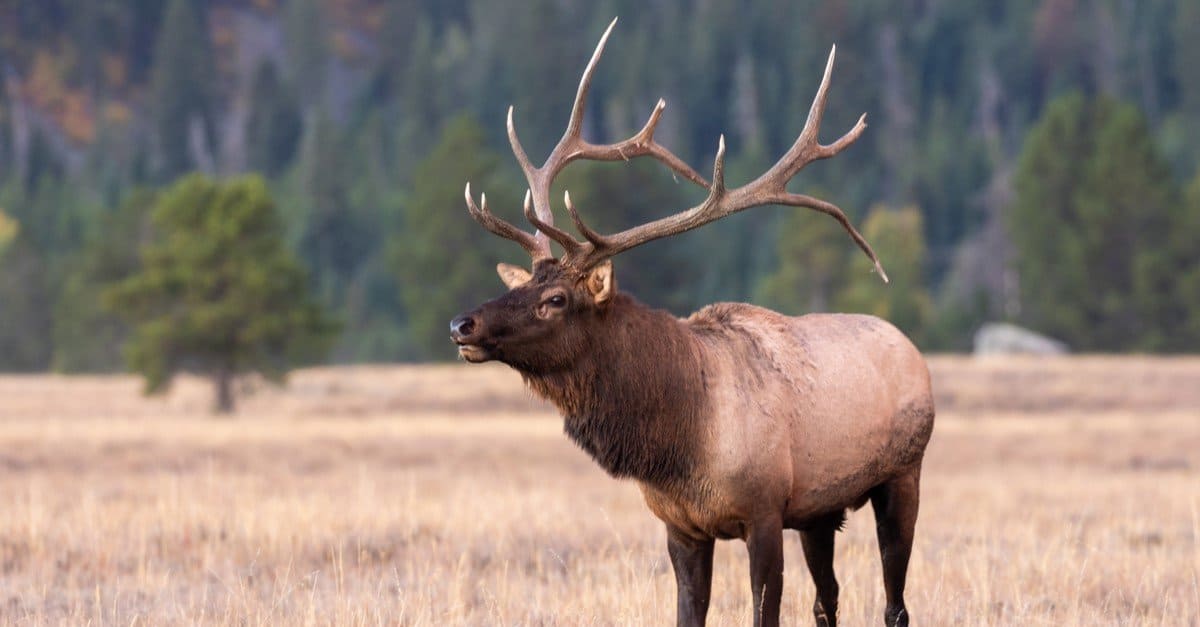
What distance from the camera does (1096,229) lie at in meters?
62.7

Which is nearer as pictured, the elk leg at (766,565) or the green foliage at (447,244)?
the elk leg at (766,565)

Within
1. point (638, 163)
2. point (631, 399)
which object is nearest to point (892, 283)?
point (638, 163)

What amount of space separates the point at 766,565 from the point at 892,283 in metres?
56.9

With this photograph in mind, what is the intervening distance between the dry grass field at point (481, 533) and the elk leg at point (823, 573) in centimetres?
42

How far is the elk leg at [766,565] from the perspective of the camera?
8.05 meters

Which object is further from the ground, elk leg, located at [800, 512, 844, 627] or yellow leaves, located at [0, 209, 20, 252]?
yellow leaves, located at [0, 209, 20, 252]

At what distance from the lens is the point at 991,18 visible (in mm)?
136625

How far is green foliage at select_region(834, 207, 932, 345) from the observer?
58844 millimetres

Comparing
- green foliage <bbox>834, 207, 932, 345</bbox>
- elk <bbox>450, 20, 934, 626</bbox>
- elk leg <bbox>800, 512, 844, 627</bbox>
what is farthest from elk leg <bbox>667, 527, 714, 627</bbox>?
green foliage <bbox>834, 207, 932, 345</bbox>

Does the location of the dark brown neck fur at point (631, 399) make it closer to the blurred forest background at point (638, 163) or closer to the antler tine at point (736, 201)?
the antler tine at point (736, 201)

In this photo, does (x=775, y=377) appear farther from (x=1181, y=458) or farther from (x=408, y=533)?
(x=1181, y=458)

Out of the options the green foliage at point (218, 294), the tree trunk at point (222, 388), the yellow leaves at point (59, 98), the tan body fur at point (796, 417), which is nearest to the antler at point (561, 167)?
the tan body fur at point (796, 417)

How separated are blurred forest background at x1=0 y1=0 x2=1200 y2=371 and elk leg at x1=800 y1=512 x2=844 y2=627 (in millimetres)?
26550

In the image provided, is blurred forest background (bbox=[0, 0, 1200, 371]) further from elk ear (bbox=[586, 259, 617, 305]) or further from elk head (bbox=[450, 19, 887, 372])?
elk ear (bbox=[586, 259, 617, 305])
